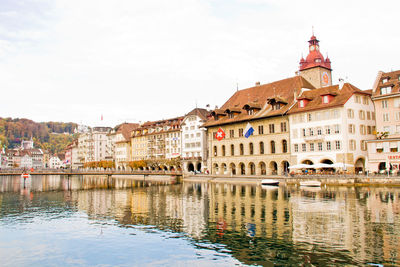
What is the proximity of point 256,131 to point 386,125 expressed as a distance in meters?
22.7

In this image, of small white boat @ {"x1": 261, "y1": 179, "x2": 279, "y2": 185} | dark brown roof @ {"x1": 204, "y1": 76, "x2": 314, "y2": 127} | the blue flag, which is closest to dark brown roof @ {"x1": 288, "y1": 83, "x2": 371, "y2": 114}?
dark brown roof @ {"x1": 204, "y1": 76, "x2": 314, "y2": 127}

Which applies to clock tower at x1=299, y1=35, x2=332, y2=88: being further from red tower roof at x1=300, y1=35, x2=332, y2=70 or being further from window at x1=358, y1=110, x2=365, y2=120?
window at x1=358, y1=110, x2=365, y2=120

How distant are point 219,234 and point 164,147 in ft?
294

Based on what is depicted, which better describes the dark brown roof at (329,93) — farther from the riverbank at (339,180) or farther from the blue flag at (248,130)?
the riverbank at (339,180)

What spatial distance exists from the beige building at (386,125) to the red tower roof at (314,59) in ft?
73.3

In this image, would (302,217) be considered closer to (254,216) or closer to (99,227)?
(254,216)

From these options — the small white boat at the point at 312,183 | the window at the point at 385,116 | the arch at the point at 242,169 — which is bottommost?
the small white boat at the point at 312,183

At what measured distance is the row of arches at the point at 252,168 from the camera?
222 feet

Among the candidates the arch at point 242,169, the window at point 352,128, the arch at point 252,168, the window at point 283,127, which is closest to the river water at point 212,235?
the window at point 352,128

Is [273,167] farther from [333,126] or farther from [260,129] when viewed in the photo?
[333,126]

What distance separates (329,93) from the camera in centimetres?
6022

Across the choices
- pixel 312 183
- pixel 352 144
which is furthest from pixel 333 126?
pixel 312 183

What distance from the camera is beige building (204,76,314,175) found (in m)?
67.6

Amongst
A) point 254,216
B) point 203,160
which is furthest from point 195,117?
point 254,216
